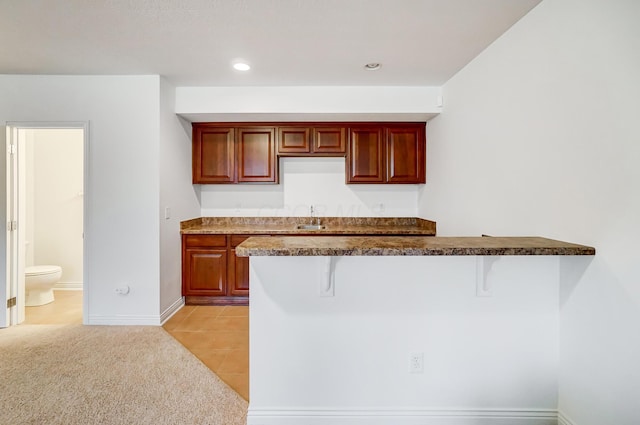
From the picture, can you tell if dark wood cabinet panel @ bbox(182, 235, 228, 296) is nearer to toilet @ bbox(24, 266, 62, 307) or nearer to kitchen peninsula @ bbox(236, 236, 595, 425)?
toilet @ bbox(24, 266, 62, 307)

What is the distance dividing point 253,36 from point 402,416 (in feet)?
8.62

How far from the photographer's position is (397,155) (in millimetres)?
3869

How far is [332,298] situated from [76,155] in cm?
423

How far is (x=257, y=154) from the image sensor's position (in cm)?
388

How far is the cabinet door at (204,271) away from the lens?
11.9ft

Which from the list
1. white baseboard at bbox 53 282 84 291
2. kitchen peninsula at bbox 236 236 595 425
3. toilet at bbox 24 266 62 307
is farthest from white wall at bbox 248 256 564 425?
white baseboard at bbox 53 282 84 291

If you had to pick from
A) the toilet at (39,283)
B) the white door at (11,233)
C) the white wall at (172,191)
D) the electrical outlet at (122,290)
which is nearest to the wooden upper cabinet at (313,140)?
the white wall at (172,191)

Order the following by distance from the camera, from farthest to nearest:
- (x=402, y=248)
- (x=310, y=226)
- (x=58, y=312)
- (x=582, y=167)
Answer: (x=310, y=226)
(x=58, y=312)
(x=582, y=167)
(x=402, y=248)

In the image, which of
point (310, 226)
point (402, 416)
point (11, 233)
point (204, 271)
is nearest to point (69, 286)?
point (11, 233)

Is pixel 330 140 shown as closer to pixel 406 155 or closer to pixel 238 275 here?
pixel 406 155

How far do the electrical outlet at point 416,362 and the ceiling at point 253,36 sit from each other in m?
2.04

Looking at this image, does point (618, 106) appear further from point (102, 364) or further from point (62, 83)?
point (62, 83)

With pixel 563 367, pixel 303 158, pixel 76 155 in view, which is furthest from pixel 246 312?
pixel 76 155

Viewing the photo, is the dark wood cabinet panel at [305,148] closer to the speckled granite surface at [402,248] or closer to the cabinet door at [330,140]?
the cabinet door at [330,140]
